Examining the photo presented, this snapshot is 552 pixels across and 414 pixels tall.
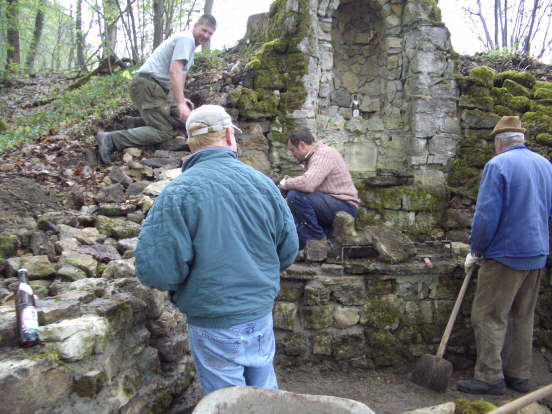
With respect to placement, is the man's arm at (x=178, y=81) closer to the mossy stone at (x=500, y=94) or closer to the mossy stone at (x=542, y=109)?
the mossy stone at (x=500, y=94)

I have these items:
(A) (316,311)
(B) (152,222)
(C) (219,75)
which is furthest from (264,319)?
(C) (219,75)

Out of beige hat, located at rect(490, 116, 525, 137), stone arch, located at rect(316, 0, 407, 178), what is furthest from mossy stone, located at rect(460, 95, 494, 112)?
beige hat, located at rect(490, 116, 525, 137)

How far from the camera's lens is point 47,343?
2059 mm

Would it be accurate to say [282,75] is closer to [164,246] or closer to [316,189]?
[316,189]

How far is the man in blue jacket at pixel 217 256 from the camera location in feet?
6.60

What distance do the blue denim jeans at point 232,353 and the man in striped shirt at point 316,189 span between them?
2.52m

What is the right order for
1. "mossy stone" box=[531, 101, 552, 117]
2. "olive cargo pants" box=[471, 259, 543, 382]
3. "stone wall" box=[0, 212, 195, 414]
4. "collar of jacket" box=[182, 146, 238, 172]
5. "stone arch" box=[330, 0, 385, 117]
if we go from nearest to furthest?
1. "stone wall" box=[0, 212, 195, 414]
2. "collar of jacket" box=[182, 146, 238, 172]
3. "olive cargo pants" box=[471, 259, 543, 382]
4. "mossy stone" box=[531, 101, 552, 117]
5. "stone arch" box=[330, 0, 385, 117]

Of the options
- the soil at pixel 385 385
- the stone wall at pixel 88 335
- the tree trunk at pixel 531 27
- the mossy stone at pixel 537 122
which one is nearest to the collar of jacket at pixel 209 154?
the stone wall at pixel 88 335

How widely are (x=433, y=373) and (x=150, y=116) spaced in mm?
4611

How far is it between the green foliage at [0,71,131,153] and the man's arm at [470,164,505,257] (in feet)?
17.6

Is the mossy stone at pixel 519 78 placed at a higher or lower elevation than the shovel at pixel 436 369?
higher

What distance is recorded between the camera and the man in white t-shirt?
17.4ft

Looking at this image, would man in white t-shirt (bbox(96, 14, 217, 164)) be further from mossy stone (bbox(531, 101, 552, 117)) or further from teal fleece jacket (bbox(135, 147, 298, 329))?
mossy stone (bbox(531, 101, 552, 117))

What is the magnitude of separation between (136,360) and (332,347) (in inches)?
94.5
